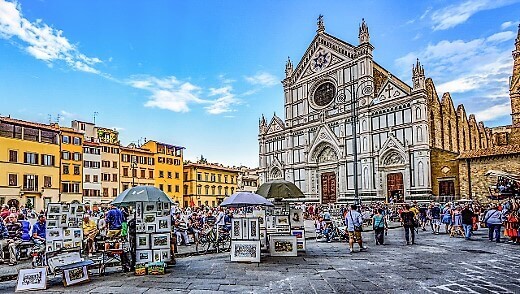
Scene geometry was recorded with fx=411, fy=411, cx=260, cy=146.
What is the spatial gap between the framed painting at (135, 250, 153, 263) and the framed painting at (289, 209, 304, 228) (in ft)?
16.3

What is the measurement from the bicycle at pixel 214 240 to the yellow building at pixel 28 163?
2568 cm

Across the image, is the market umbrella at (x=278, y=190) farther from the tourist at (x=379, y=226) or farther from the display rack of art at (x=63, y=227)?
the display rack of art at (x=63, y=227)

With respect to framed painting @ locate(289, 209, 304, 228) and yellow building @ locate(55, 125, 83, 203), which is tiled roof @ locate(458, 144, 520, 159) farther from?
yellow building @ locate(55, 125, 83, 203)

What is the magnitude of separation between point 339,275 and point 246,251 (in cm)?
302

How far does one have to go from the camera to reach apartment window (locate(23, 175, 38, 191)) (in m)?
35.8

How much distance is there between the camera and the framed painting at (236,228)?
37.4 ft

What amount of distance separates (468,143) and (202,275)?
35121mm

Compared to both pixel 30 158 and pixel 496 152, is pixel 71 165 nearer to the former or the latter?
pixel 30 158

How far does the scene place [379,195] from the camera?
3319 cm

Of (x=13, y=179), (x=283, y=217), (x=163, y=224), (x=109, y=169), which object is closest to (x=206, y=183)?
(x=109, y=169)

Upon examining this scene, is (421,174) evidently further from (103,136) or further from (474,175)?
(103,136)

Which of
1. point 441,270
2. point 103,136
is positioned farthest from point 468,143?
point 103,136

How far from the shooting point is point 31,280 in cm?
843

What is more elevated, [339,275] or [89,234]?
[89,234]
